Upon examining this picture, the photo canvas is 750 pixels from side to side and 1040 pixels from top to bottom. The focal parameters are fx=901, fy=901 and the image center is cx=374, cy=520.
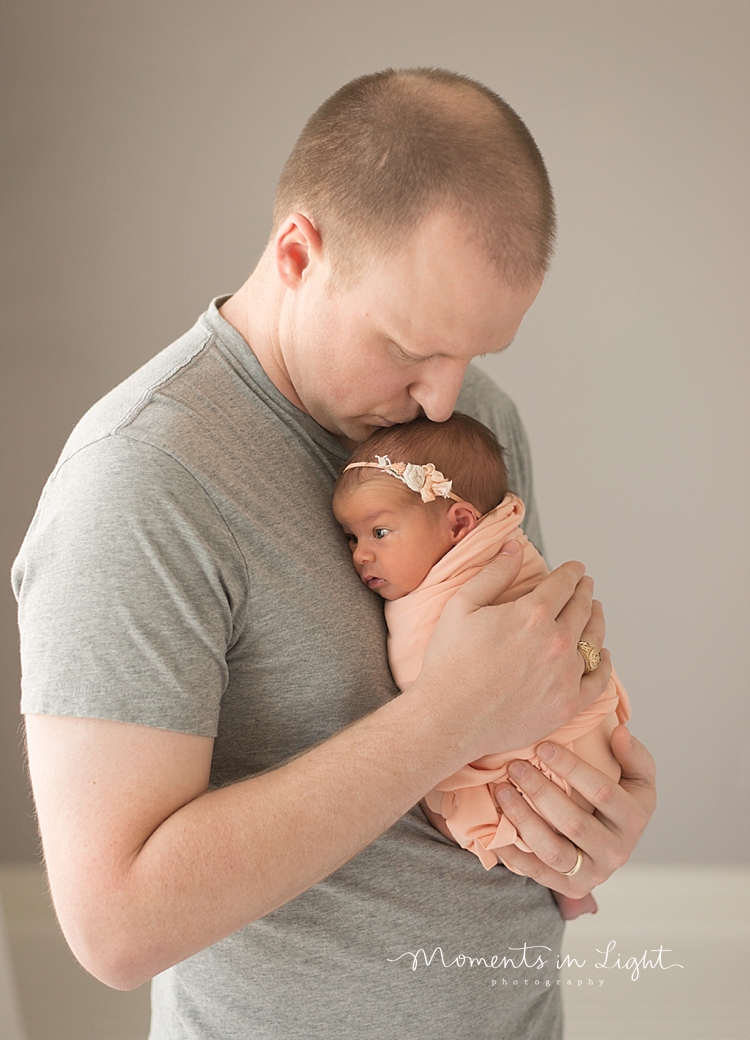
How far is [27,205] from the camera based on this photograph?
7.55 ft

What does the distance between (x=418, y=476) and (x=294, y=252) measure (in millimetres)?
310

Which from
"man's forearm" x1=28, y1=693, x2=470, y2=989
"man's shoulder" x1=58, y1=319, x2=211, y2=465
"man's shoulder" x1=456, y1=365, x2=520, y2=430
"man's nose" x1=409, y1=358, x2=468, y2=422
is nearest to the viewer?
"man's forearm" x1=28, y1=693, x2=470, y2=989

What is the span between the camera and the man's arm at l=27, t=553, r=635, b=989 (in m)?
0.78

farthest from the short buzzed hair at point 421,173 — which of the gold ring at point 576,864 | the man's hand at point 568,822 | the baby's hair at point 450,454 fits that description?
the gold ring at point 576,864

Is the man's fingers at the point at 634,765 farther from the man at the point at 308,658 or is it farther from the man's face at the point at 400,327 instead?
the man's face at the point at 400,327

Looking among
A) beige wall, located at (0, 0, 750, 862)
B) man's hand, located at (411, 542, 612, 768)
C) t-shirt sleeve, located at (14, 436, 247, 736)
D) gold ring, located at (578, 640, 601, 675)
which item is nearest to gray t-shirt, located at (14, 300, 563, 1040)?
t-shirt sleeve, located at (14, 436, 247, 736)

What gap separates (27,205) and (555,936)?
207cm

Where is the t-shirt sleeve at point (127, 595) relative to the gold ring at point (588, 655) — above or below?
above

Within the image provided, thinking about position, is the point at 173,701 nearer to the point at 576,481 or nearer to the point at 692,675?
the point at 576,481

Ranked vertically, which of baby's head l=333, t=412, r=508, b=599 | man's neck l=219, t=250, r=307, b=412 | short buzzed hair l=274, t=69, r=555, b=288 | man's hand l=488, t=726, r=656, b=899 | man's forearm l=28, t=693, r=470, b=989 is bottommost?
man's hand l=488, t=726, r=656, b=899

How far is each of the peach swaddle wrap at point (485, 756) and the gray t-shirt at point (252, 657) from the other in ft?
0.11

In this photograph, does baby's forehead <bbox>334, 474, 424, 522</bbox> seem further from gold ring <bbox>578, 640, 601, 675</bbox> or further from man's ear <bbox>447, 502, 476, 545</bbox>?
gold ring <bbox>578, 640, 601, 675</bbox>

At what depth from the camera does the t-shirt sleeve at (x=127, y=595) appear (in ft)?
2.63

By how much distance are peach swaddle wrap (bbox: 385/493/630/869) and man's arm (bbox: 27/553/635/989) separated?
105mm
